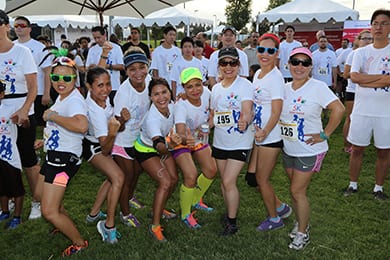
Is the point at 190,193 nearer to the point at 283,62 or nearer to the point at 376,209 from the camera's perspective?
the point at 376,209

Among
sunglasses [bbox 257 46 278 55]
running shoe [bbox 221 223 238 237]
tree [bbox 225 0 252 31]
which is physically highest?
tree [bbox 225 0 252 31]

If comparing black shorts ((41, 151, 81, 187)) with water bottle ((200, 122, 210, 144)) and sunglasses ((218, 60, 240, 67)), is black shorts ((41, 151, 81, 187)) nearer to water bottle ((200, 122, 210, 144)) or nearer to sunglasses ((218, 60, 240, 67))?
water bottle ((200, 122, 210, 144))

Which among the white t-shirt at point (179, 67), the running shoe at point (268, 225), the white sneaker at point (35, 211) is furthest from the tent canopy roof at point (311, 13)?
the white sneaker at point (35, 211)

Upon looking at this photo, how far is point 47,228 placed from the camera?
4.02 meters

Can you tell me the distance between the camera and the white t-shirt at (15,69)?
371 cm

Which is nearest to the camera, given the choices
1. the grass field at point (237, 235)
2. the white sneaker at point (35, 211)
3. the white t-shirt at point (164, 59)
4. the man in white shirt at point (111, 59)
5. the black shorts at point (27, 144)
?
the grass field at point (237, 235)

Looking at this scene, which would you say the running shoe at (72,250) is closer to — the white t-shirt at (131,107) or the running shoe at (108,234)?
the running shoe at (108,234)

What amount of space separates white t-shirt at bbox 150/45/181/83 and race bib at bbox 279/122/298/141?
4075mm

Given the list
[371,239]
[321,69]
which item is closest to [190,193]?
[371,239]

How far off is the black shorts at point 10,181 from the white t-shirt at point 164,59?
3866 mm

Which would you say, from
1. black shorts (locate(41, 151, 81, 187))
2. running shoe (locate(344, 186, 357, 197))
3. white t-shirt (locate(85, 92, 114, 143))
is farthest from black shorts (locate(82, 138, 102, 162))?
running shoe (locate(344, 186, 357, 197))

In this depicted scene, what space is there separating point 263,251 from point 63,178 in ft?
6.46

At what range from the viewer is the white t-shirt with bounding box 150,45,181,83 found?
23.3ft

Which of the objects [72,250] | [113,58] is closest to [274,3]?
[113,58]
